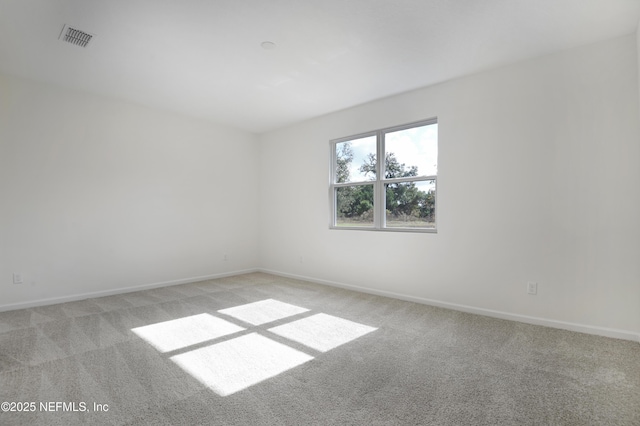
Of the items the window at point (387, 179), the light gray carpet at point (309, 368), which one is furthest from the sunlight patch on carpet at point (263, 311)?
the window at point (387, 179)

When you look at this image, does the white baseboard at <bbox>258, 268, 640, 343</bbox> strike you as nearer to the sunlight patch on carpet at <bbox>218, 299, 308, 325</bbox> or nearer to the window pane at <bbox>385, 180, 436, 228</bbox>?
the window pane at <bbox>385, 180, 436, 228</bbox>

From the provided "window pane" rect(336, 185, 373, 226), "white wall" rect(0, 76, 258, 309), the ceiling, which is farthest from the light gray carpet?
the ceiling

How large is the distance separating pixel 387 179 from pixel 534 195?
1714mm

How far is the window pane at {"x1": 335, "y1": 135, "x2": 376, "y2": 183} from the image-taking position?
14.9 feet

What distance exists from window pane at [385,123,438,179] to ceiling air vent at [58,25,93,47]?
3.44 metres

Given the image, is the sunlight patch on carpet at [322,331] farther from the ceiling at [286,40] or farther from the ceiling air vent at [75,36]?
the ceiling air vent at [75,36]

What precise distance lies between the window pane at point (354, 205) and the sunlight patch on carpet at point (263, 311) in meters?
1.61

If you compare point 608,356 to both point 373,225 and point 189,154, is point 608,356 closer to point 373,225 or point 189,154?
point 373,225

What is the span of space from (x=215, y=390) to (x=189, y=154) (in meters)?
4.07

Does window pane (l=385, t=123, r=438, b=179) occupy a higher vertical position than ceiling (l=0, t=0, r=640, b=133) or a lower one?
lower

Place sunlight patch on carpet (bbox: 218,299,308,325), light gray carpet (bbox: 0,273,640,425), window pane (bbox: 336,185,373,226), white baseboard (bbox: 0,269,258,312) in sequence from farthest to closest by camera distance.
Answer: window pane (bbox: 336,185,373,226) → white baseboard (bbox: 0,269,258,312) → sunlight patch on carpet (bbox: 218,299,308,325) → light gray carpet (bbox: 0,273,640,425)

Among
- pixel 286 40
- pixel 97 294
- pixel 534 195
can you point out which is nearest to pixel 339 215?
pixel 534 195

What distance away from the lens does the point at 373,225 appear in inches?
176

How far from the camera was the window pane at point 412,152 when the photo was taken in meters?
3.93
